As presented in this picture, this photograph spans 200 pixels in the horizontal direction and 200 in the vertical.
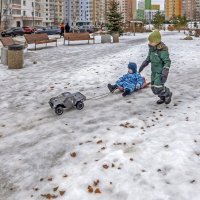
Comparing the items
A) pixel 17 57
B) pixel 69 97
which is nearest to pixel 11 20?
pixel 17 57

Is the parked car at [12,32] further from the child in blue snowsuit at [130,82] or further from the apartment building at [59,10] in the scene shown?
the apartment building at [59,10]

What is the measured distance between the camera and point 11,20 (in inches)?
3361

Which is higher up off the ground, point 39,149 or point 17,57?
point 17,57

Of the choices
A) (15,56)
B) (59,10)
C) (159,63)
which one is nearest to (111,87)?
(159,63)

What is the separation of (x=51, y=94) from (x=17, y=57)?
4917 millimetres

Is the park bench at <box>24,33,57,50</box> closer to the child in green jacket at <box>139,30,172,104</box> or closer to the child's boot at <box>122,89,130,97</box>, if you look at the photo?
the child's boot at <box>122,89,130,97</box>

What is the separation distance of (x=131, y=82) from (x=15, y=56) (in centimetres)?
620

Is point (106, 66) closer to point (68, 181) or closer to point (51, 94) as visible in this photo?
point (51, 94)

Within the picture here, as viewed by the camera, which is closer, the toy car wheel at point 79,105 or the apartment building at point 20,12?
the toy car wheel at point 79,105

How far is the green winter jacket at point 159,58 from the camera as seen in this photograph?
755 cm

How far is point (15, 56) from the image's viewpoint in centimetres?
1366

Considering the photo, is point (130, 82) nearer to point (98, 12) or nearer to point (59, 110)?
point (59, 110)

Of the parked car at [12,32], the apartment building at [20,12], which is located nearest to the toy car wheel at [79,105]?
the parked car at [12,32]

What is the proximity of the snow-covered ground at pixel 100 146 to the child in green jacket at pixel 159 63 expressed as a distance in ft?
1.04
